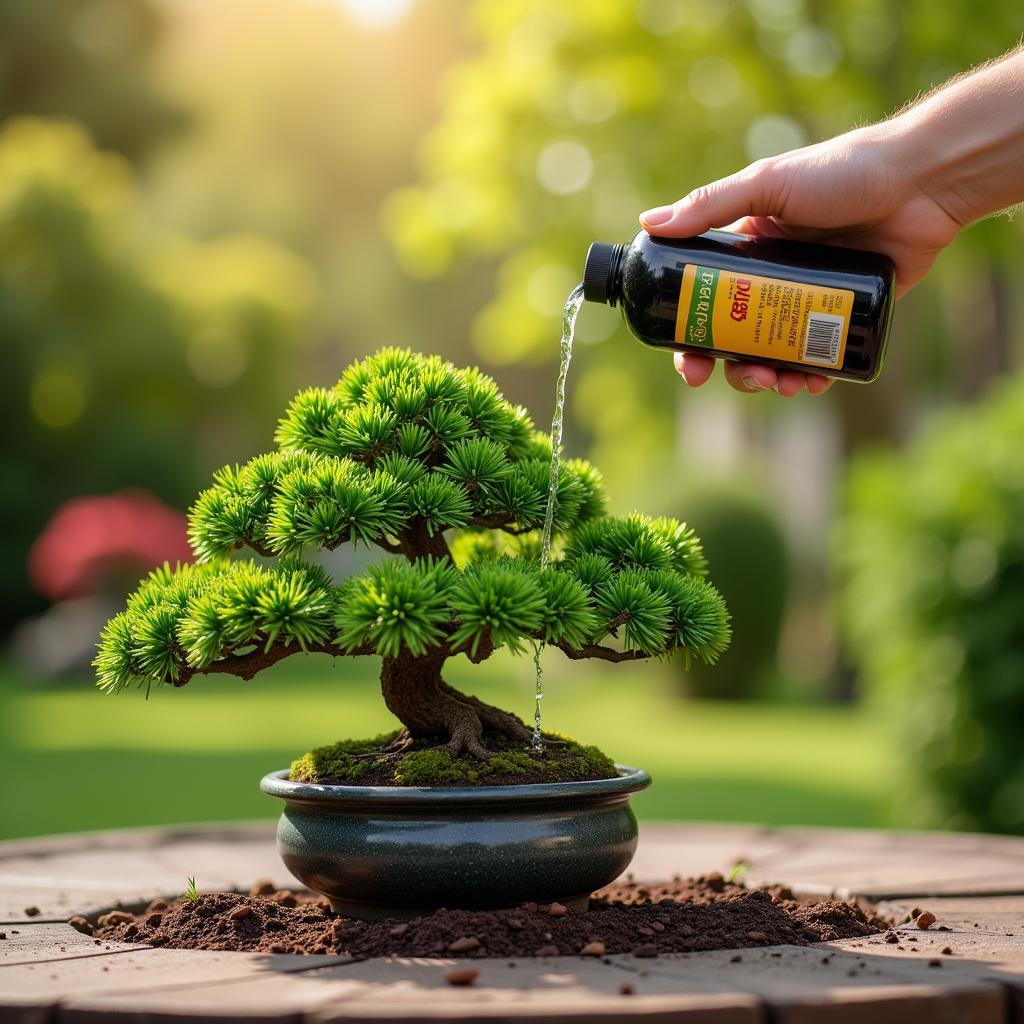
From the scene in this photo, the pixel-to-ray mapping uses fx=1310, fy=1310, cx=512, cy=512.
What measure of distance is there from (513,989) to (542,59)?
37.5 ft

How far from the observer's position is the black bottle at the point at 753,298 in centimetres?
239

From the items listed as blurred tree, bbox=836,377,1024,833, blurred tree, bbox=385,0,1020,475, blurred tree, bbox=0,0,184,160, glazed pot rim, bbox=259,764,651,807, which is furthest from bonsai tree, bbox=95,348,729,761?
blurred tree, bbox=0,0,184,160

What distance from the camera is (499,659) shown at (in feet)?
63.9

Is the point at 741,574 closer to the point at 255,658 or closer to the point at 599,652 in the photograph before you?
the point at 599,652

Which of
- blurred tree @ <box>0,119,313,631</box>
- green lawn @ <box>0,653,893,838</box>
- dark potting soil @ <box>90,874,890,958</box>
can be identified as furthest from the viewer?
blurred tree @ <box>0,119,313,631</box>

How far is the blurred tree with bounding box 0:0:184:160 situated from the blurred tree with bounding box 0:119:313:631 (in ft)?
3.05

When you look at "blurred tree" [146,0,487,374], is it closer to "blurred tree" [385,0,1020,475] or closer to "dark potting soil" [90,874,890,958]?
"blurred tree" [385,0,1020,475]

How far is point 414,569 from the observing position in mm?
2057

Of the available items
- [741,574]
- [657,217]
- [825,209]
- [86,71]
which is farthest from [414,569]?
[86,71]

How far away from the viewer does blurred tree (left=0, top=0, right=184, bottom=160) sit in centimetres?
2145

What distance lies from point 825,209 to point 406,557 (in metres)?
1.09

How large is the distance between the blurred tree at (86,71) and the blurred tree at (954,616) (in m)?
19.7

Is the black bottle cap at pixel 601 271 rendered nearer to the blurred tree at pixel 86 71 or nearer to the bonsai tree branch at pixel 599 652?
the bonsai tree branch at pixel 599 652

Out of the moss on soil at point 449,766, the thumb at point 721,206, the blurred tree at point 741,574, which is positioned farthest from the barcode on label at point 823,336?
the blurred tree at point 741,574
